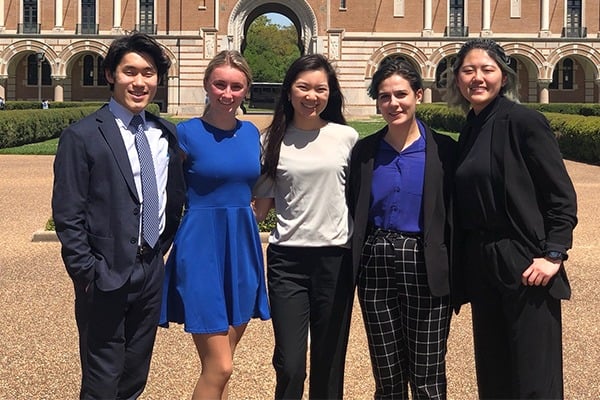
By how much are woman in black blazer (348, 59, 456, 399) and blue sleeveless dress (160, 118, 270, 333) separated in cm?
56

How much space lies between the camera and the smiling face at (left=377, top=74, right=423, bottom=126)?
10.9ft

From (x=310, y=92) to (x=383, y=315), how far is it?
1.18 meters

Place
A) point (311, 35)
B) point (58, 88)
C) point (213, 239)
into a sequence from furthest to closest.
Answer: point (58, 88), point (311, 35), point (213, 239)

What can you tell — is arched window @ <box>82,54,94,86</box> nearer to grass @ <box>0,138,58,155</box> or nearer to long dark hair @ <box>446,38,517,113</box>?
grass @ <box>0,138,58,155</box>

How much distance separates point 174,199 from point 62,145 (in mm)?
587

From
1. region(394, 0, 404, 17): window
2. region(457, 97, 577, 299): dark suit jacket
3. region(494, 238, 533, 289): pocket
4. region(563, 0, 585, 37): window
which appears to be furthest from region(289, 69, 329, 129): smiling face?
region(563, 0, 585, 37): window

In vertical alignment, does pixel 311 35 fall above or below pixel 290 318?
above

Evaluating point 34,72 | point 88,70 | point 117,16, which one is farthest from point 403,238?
point 34,72

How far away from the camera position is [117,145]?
295 cm

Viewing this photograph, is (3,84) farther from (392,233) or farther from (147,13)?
(392,233)

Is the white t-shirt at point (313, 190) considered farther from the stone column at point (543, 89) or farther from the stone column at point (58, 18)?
the stone column at point (58, 18)

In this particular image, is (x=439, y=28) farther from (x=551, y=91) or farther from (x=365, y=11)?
(x=551, y=91)

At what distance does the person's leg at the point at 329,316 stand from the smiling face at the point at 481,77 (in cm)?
100

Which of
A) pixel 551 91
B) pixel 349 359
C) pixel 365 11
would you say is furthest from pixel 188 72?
pixel 349 359
